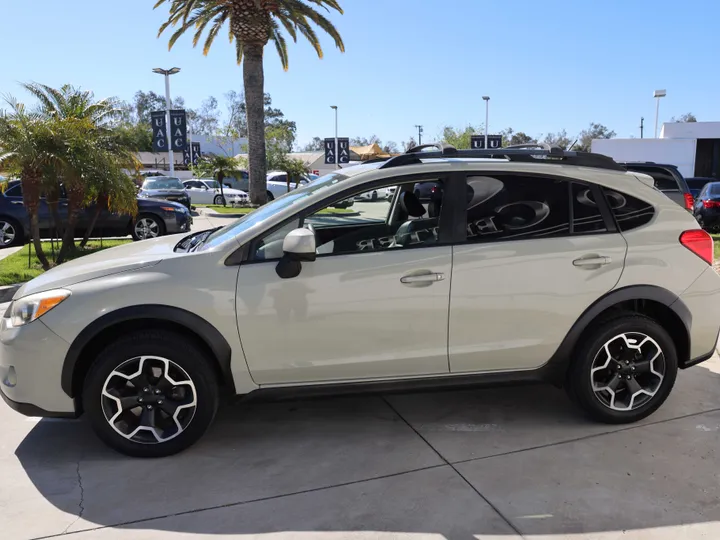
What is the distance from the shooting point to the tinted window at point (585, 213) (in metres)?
3.94

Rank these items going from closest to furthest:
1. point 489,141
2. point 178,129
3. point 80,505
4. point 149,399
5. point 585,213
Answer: point 80,505, point 149,399, point 585,213, point 178,129, point 489,141

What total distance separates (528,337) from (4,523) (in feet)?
10.0

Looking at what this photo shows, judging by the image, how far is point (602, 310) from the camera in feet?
12.7

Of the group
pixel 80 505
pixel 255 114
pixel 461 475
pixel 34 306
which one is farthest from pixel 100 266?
pixel 255 114

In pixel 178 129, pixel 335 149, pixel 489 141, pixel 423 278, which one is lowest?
pixel 423 278

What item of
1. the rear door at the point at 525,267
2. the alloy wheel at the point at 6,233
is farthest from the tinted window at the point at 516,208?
the alloy wheel at the point at 6,233

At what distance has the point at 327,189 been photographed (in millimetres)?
3779

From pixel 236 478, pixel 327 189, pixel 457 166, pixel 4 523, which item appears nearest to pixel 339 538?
pixel 236 478

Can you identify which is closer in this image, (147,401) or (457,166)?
(147,401)

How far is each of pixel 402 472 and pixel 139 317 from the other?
5.70 ft

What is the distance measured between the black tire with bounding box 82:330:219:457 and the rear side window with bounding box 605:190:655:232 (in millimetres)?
2753

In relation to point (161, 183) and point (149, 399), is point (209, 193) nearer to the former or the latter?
point (161, 183)

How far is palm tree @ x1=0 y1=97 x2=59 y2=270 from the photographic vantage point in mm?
8625

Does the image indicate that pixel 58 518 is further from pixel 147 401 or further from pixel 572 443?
pixel 572 443
